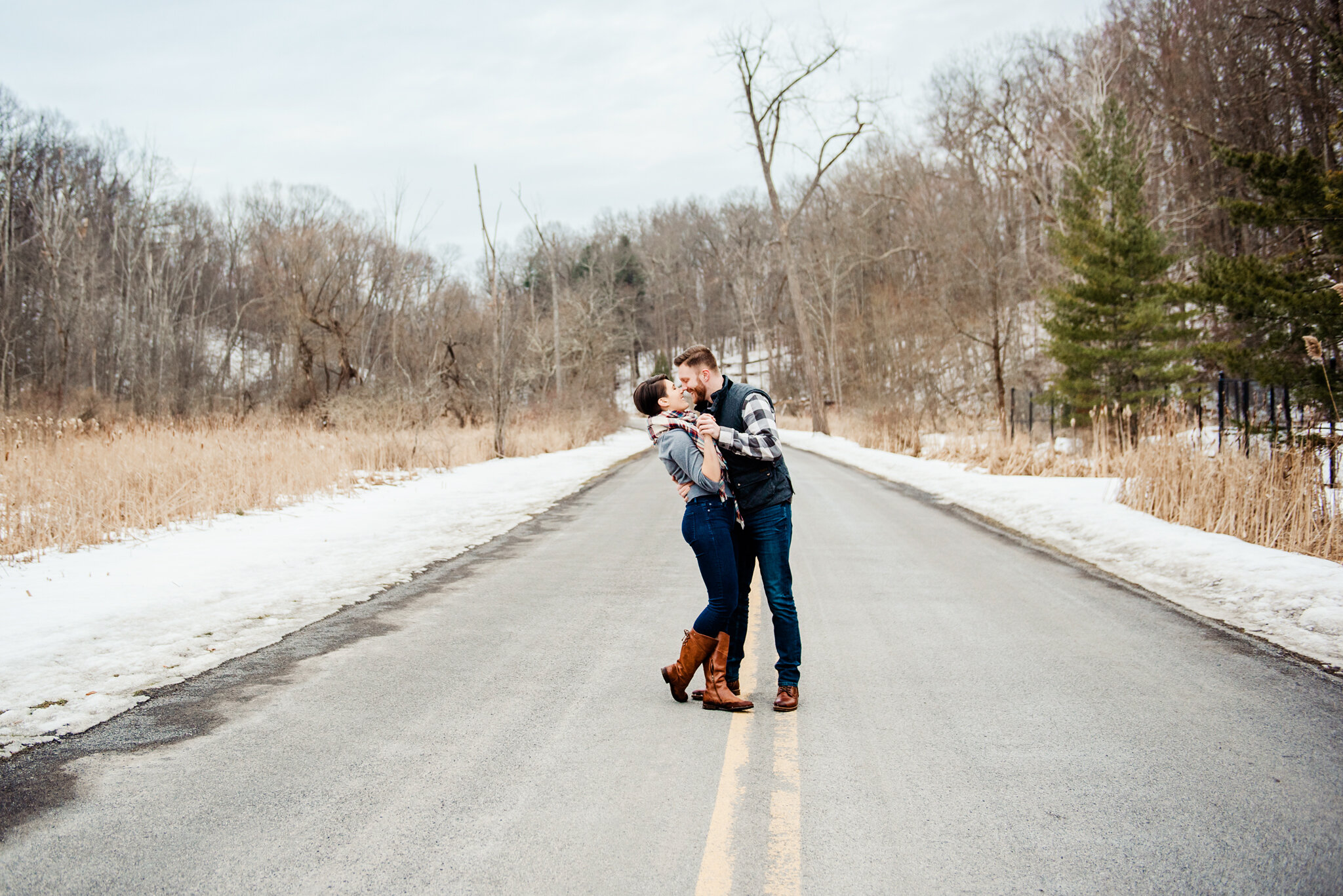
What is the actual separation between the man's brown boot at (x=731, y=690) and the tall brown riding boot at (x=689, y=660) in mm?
137

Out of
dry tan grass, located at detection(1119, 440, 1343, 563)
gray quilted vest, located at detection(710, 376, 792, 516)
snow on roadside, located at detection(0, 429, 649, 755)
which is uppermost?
gray quilted vest, located at detection(710, 376, 792, 516)

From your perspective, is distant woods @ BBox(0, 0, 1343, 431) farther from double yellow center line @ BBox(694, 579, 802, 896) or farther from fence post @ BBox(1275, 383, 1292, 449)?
double yellow center line @ BBox(694, 579, 802, 896)

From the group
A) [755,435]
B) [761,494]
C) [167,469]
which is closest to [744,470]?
[761,494]

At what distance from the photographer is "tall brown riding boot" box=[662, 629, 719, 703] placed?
15.0 ft

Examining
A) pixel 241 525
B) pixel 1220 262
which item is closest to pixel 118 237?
pixel 241 525

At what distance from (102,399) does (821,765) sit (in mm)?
32430

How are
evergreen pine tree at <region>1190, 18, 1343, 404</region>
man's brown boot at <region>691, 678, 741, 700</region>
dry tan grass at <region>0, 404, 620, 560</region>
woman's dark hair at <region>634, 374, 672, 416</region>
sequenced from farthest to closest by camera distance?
evergreen pine tree at <region>1190, 18, 1343, 404</region>
dry tan grass at <region>0, 404, 620, 560</region>
man's brown boot at <region>691, 678, 741, 700</region>
woman's dark hair at <region>634, 374, 672, 416</region>

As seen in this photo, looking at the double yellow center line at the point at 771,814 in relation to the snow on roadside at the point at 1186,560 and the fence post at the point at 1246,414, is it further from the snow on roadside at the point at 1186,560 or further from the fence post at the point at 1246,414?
the fence post at the point at 1246,414

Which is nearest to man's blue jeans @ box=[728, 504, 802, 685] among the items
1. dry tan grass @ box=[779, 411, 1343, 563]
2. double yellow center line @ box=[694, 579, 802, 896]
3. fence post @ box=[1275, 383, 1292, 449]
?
double yellow center line @ box=[694, 579, 802, 896]

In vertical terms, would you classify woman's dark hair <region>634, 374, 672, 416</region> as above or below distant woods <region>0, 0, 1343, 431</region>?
below

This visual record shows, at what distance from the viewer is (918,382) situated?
127 feet

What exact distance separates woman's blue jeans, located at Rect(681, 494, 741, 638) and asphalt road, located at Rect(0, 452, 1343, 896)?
0.55 meters

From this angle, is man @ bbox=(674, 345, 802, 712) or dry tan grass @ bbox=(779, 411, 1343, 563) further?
dry tan grass @ bbox=(779, 411, 1343, 563)

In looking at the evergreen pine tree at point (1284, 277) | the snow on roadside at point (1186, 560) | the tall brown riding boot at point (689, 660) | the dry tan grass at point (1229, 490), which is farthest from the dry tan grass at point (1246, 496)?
the tall brown riding boot at point (689, 660)
